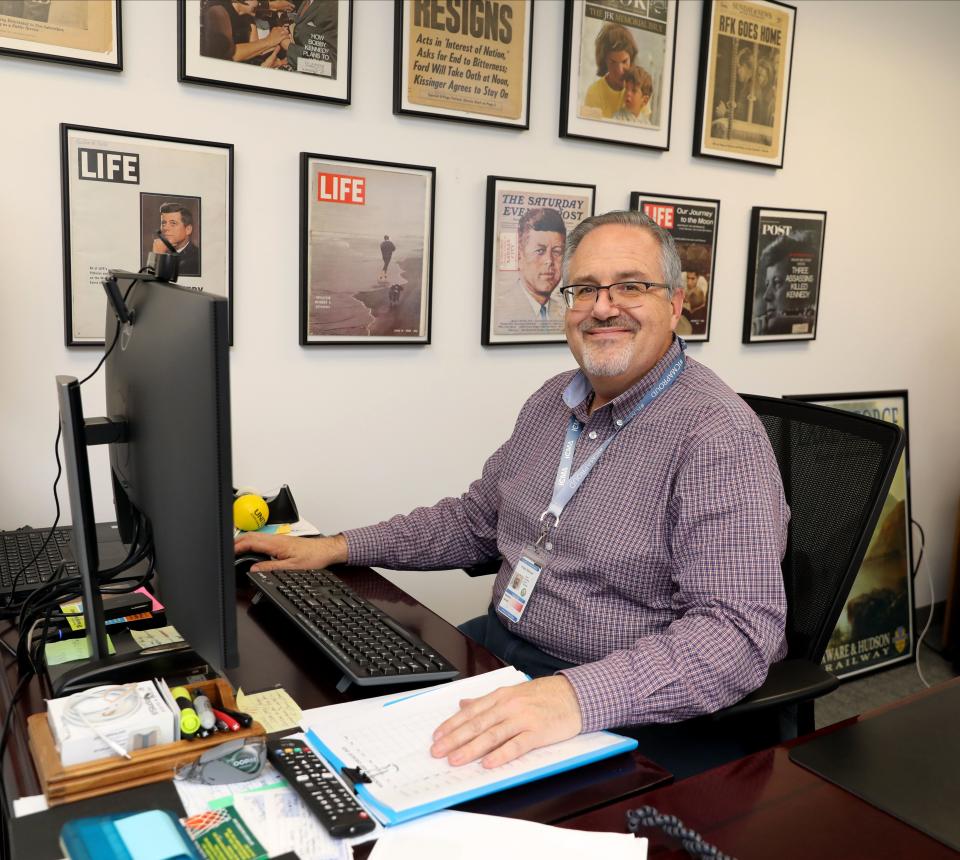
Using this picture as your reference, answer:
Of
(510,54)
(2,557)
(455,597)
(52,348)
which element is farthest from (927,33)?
(2,557)

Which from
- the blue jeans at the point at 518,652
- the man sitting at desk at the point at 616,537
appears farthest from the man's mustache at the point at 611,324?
the blue jeans at the point at 518,652

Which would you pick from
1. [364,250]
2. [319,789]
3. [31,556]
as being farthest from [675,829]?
[364,250]

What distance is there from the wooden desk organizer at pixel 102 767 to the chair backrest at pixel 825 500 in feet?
3.26

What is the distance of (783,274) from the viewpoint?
3.20 meters

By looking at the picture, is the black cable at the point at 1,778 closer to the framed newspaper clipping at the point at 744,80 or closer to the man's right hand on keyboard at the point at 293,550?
the man's right hand on keyboard at the point at 293,550

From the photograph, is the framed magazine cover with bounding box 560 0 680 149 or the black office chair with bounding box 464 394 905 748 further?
the framed magazine cover with bounding box 560 0 680 149

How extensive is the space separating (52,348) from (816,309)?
2631 millimetres

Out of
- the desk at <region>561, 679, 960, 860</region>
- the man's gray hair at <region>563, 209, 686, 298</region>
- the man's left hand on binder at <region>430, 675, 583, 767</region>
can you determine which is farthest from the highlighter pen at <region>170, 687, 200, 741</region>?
the man's gray hair at <region>563, 209, 686, 298</region>

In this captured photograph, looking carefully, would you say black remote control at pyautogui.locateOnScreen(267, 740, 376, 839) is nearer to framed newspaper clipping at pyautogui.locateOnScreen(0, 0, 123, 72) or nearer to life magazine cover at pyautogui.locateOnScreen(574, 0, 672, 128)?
framed newspaper clipping at pyautogui.locateOnScreen(0, 0, 123, 72)

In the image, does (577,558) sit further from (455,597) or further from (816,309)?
(816,309)

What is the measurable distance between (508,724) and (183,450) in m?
0.50

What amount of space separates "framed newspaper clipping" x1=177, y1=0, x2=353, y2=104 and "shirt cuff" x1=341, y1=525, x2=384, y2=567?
44.5 inches

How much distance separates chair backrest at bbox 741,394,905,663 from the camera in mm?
1486

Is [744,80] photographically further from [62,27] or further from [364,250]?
[62,27]
